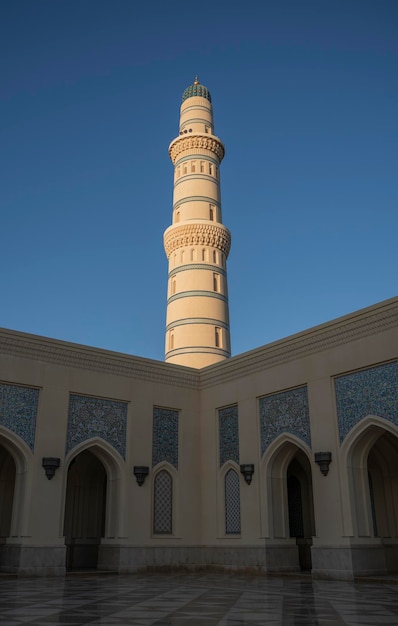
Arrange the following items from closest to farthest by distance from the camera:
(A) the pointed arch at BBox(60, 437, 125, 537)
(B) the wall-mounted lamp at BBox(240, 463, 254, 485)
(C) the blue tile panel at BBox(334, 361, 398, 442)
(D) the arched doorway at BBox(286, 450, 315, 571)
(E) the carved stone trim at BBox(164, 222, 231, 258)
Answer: (C) the blue tile panel at BBox(334, 361, 398, 442)
(A) the pointed arch at BBox(60, 437, 125, 537)
(B) the wall-mounted lamp at BBox(240, 463, 254, 485)
(D) the arched doorway at BBox(286, 450, 315, 571)
(E) the carved stone trim at BBox(164, 222, 231, 258)

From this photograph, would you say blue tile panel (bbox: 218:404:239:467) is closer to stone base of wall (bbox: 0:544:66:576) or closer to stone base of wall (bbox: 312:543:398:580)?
stone base of wall (bbox: 312:543:398:580)

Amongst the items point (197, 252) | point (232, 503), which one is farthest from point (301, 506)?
point (197, 252)

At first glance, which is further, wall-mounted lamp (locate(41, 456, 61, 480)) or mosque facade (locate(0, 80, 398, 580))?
wall-mounted lamp (locate(41, 456, 61, 480))

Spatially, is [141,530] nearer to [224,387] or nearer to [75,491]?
[75,491]

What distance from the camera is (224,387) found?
14.0 m

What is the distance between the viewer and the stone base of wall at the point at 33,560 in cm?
1090

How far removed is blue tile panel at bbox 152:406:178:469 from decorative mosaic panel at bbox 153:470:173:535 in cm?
35

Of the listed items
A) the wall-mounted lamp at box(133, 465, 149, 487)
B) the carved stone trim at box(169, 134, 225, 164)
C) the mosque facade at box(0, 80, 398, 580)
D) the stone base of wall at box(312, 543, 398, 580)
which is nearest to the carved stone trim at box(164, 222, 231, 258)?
the carved stone trim at box(169, 134, 225, 164)

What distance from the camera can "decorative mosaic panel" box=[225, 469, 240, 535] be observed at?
12903 millimetres

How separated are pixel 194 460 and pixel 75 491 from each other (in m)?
3.05

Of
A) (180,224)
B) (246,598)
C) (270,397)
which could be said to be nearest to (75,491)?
(270,397)

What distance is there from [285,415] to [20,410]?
519 centimetres

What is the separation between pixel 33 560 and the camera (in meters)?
11.0

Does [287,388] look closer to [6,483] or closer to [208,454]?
[208,454]
